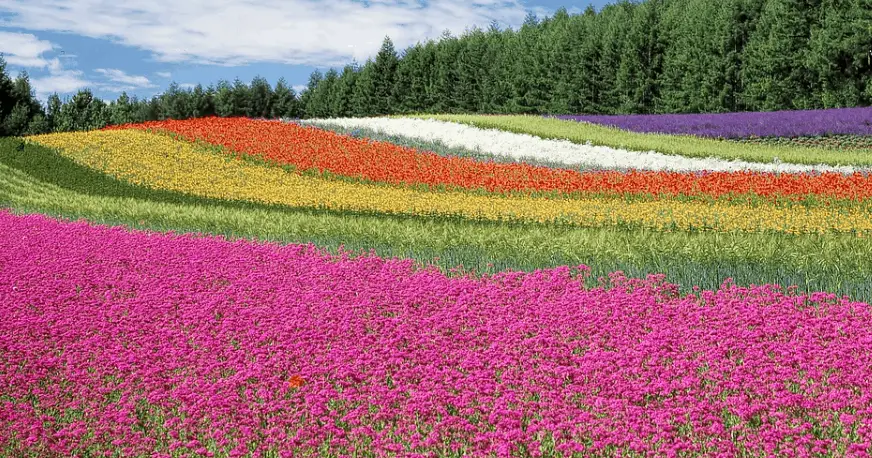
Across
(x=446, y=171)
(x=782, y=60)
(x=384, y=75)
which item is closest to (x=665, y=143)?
(x=446, y=171)

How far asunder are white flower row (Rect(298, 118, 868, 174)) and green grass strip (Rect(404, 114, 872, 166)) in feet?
1.90

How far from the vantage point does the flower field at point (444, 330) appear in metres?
6.12

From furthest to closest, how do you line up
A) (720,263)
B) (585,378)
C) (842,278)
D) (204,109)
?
(204,109) < (720,263) < (842,278) < (585,378)

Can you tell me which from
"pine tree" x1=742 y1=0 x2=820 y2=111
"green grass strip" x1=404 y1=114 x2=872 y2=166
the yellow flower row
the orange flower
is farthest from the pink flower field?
"pine tree" x1=742 y1=0 x2=820 y2=111

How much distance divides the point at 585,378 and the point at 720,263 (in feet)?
12.5

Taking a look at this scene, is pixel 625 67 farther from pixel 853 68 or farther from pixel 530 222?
pixel 530 222

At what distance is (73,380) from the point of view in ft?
24.1

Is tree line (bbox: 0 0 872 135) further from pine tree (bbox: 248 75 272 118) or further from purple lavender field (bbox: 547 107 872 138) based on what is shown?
purple lavender field (bbox: 547 107 872 138)

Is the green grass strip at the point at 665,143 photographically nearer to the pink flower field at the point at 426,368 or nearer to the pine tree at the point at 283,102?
the pink flower field at the point at 426,368

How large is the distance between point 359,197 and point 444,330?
12032mm

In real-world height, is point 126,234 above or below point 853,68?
below

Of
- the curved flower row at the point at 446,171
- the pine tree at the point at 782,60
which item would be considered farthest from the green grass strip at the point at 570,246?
the pine tree at the point at 782,60

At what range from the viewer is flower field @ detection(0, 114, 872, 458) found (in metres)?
6.12

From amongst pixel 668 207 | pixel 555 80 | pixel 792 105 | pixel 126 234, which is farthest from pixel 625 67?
pixel 126 234
